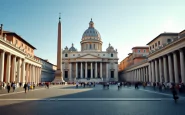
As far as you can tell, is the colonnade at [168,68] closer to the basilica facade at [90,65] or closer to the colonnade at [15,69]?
the colonnade at [15,69]

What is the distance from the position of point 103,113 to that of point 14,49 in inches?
1135

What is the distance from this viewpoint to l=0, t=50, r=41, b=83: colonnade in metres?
30.1

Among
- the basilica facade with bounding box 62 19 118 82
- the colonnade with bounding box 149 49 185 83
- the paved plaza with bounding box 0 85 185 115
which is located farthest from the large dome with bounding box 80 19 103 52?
the paved plaza with bounding box 0 85 185 115

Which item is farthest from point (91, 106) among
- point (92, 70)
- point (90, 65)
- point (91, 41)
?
point (91, 41)

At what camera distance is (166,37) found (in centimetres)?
4003

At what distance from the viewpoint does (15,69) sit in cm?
3431

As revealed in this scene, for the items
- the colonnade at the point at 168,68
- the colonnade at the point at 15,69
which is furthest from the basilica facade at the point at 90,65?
the colonnade at the point at 168,68

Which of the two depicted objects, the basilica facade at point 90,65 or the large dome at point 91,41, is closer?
the basilica facade at point 90,65

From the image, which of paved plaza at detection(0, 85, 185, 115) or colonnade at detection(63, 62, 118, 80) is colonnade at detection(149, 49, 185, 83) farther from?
colonnade at detection(63, 62, 118, 80)

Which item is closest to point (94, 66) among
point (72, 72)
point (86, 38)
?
point (72, 72)

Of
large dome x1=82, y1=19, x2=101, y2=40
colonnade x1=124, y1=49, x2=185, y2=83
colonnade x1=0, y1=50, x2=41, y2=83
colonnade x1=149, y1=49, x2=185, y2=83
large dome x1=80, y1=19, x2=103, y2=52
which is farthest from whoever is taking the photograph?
large dome x1=82, y1=19, x2=101, y2=40

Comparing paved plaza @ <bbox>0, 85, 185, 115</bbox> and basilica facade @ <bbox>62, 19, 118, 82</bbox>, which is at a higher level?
basilica facade @ <bbox>62, 19, 118, 82</bbox>

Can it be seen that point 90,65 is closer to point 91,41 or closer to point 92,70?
point 92,70

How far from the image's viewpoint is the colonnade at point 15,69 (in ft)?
98.8
